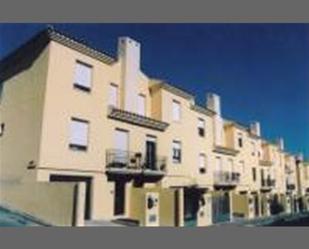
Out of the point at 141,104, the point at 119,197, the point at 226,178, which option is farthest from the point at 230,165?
the point at 119,197

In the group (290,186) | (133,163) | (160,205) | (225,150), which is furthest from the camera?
(290,186)

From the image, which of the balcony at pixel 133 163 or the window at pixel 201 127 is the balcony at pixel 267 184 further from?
the balcony at pixel 133 163

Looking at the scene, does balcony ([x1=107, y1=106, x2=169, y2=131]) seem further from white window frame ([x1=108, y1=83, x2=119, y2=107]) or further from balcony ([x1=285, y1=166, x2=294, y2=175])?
balcony ([x1=285, y1=166, x2=294, y2=175])

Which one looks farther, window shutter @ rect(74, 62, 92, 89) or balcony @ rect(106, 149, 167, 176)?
balcony @ rect(106, 149, 167, 176)

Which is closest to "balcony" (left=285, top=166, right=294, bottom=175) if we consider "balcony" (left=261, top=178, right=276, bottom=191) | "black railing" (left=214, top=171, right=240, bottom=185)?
"balcony" (left=261, top=178, right=276, bottom=191)

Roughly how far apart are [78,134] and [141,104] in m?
3.39

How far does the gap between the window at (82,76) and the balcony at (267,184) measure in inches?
478

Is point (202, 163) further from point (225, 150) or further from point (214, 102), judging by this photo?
point (214, 102)

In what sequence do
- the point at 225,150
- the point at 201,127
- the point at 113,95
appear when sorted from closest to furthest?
the point at 113,95 < the point at 201,127 < the point at 225,150

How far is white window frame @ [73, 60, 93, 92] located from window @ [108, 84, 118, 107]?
1.04m

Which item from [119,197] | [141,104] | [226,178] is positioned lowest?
[119,197]

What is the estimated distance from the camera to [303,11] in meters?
9.36

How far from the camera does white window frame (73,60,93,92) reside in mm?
10859

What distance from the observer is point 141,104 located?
44.5 feet
